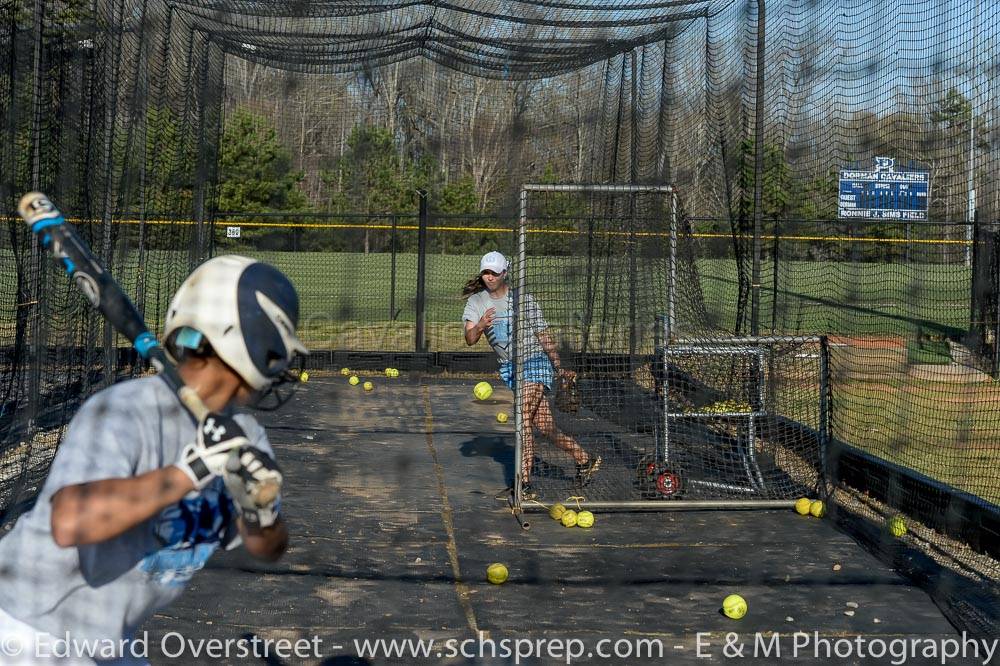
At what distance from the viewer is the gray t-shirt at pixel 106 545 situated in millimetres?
2396

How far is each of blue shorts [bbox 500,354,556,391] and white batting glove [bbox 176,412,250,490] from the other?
578cm

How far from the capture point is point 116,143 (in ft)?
34.8

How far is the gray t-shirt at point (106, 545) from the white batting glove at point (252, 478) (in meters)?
0.15

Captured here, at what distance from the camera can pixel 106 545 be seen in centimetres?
249

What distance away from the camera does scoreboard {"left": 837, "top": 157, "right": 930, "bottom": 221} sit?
9227 millimetres

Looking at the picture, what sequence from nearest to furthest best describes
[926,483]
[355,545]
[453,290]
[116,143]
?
[355,545] → [926,483] → [116,143] → [453,290]

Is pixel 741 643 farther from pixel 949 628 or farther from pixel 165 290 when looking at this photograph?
pixel 165 290

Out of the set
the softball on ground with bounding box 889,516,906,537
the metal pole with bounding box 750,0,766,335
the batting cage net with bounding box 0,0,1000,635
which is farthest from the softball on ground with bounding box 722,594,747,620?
the metal pole with bounding box 750,0,766,335

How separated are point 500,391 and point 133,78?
5.92 meters

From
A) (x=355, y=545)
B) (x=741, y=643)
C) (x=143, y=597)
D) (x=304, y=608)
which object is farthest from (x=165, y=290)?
(x=143, y=597)

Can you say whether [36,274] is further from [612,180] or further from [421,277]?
[421,277]

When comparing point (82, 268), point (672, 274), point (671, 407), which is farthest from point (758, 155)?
Answer: point (82, 268)

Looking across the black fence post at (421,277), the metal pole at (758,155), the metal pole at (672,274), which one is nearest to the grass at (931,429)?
the metal pole at (758,155)

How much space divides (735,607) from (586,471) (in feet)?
8.91
